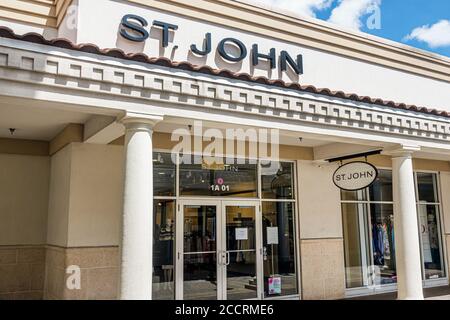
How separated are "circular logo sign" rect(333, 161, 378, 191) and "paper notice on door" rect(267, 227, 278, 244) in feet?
5.87

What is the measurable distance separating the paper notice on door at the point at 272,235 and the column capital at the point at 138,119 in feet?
15.6

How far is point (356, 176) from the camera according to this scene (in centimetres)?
837

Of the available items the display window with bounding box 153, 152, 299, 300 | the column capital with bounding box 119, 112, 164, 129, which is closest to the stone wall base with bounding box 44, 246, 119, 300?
the display window with bounding box 153, 152, 299, 300

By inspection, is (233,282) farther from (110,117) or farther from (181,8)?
(181,8)

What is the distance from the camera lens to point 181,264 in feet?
27.8

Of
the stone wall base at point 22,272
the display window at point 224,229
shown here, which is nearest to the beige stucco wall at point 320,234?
the display window at point 224,229

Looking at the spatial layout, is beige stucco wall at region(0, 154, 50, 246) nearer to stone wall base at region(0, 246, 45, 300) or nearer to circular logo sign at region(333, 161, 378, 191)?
stone wall base at region(0, 246, 45, 300)

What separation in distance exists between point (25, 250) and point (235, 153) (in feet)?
14.7

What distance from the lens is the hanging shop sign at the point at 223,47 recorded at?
25.4 ft

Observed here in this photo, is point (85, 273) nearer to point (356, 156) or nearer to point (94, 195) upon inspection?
point (94, 195)

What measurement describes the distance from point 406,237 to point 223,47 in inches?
193

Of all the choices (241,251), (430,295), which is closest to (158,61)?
(241,251)

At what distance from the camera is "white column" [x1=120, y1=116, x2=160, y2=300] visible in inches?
211
